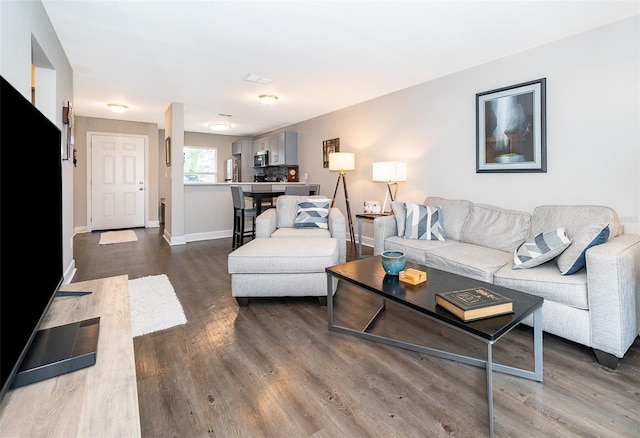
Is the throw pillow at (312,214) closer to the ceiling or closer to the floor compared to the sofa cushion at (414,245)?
closer to the ceiling

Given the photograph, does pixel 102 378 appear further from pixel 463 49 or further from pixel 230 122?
pixel 230 122

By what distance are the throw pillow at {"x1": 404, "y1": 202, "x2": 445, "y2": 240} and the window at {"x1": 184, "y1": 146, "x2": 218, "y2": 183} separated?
6460 millimetres

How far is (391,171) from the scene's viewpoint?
4.16m

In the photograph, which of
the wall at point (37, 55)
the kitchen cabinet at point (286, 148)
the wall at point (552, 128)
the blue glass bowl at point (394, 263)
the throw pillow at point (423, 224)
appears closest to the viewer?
the wall at point (37, 55)

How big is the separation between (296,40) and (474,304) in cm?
261

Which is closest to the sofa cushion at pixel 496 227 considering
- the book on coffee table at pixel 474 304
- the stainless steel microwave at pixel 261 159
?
the book on coffee table at pixel 474 304

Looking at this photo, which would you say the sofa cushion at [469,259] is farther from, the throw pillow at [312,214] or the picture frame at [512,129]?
the throw pillow at [312,214]

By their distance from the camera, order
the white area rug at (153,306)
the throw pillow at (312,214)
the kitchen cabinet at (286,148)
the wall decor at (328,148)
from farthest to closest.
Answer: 1. the kitchen cabinet at (286,148)
2. the wall decor at (328,148)
3. the throw pillow at (312,214)
4. the white area rug at (153,306)

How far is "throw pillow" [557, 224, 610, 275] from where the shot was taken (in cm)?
201

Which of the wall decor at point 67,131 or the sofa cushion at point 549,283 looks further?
the wall decor at point 67,131

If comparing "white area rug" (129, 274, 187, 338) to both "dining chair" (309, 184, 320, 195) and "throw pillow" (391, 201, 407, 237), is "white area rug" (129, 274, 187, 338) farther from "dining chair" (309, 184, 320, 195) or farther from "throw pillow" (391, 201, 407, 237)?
"dining chair" (309, 184, 320, 195)

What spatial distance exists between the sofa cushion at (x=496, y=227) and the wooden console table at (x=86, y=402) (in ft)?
9.62

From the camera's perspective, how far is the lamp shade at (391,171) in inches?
164

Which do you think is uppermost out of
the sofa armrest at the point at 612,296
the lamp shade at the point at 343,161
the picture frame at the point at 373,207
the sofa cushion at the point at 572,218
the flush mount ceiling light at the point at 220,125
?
the flush mount ceiling light at the point at 220,125
